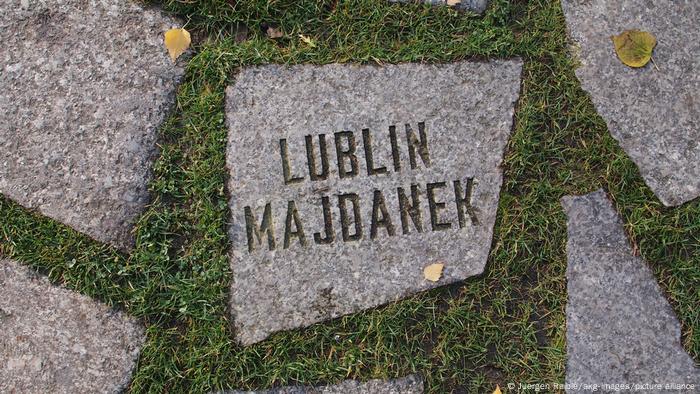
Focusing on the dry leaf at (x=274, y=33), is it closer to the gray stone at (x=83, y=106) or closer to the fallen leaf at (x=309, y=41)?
the fallen leaf at (x=309, y=41)

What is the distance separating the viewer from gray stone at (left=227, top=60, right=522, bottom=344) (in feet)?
6.82

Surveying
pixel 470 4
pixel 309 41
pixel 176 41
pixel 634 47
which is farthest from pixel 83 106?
pixel 634 47

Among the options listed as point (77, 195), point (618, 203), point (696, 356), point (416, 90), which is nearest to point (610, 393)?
point (696, 356)

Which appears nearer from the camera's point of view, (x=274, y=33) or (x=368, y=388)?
(x=368, y=388)

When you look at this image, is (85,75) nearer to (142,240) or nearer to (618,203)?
(142,240)

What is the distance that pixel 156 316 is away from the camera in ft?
6.82

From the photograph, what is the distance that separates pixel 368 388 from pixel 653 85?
150 cm

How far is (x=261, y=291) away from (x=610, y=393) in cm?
126

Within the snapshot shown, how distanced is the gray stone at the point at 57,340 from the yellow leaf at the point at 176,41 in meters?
0.89

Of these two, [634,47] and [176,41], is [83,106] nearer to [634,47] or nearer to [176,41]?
[176,41]

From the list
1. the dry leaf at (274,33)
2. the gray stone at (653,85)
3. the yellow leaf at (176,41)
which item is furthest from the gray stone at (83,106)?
the gray stone at (653,85)

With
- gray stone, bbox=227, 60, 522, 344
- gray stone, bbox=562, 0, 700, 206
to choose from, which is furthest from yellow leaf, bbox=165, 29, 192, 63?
gray stone, bbox=562, 0, 700, 206

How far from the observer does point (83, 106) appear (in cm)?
211

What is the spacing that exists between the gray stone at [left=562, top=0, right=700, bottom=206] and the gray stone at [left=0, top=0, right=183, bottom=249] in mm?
1507
